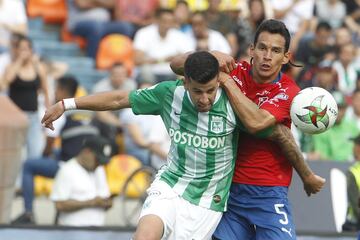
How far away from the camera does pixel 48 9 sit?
16.8m

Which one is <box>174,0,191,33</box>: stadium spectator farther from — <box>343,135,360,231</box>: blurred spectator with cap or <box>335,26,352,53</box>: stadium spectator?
<box>343,135,360,231</box>: blurred spectator with cap

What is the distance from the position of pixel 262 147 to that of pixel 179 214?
75 centimetres

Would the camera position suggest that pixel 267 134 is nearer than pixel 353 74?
Yes

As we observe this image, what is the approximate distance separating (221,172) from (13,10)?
8.21m

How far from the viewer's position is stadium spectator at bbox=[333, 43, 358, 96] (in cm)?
1616

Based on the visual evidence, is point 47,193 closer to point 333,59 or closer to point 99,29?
point 99,29

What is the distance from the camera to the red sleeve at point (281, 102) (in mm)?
7820

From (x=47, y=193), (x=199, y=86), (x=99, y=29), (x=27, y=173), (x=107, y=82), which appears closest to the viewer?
(x=199, y=86)

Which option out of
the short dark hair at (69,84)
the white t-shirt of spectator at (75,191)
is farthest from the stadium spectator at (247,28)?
the white t-shirt of spectator at (75,191)

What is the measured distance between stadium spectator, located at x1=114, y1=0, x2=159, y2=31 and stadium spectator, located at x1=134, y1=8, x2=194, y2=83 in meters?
0.78

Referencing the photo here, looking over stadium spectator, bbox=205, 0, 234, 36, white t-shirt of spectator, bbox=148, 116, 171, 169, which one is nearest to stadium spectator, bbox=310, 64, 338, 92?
white t-shirt of spectator, bbox=148, 116, 171, 169

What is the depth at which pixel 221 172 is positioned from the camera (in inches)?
315

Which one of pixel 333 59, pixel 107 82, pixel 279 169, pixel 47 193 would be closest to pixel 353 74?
pixel 333 59

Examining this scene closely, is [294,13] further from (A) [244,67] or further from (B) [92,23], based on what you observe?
(A) [244,67]
